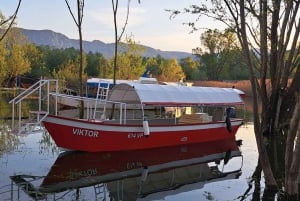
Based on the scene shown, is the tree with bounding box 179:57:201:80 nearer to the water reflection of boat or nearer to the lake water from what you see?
the water reflection of boat

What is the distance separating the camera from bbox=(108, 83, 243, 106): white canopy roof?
19.9 metres

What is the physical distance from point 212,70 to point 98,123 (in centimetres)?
7039

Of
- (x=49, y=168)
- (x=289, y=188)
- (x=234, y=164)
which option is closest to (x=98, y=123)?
(x=49, y=168)

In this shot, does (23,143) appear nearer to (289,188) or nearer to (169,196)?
(169,196)

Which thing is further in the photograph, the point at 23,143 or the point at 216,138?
the point at 216,138

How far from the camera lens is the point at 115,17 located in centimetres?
2347

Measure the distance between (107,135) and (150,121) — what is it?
5.27 m

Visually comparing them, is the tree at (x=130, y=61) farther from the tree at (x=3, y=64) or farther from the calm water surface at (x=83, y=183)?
the calm water surface at (x=83, y=183)

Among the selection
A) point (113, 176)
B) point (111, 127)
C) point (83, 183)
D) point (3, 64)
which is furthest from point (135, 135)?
point (3, 64)

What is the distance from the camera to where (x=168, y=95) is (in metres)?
20.9

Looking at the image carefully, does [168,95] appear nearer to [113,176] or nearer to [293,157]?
[113,176]

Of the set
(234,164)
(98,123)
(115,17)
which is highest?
(115,17)

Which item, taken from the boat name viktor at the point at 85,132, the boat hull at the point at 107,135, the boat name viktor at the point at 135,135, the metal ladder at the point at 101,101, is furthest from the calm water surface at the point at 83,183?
the boat name viktor at the point at 135,135

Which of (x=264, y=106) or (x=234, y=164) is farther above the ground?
(x=264, y=106)
